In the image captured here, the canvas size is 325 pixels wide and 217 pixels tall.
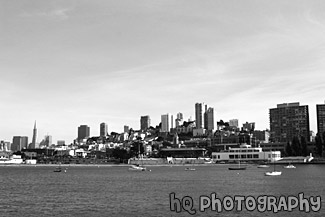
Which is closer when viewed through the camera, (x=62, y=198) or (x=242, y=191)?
(x=62, y=198)

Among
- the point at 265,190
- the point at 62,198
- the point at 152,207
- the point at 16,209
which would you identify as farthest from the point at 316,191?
the point at 16,209

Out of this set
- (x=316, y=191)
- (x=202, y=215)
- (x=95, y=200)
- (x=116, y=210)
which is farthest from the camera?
(x=316, y=191)

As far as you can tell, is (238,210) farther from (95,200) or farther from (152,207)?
(95,200)

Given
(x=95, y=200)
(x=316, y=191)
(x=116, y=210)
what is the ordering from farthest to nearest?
(x=316, y=191) < (x=95, y=200) < (x=116, y=210)

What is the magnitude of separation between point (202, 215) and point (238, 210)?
5.27 meters

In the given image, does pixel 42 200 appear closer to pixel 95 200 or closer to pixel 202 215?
pixel 95 200

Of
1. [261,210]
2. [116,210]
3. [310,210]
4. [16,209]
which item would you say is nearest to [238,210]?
[261,210]

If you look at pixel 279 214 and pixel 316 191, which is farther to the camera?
pixel 316 191

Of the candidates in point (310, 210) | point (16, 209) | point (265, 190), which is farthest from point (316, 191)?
point (16, 209)

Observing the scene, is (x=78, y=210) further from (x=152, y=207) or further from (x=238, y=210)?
(x=238, y=210)

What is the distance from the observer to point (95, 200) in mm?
67250

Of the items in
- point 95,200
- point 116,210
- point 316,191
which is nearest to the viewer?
point 116,210

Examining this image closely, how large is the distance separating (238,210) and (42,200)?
30518 mm

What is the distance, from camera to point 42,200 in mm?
68250
